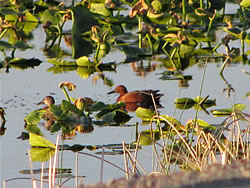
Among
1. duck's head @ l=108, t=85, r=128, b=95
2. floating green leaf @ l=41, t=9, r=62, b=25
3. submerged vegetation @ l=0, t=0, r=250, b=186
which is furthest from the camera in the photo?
floating green leaf @ l=41, t=9, r=62, b=25

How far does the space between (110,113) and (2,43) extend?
3.05 meters

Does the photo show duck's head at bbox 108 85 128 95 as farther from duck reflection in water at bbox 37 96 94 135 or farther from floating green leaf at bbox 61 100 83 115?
floating green leaf at bbox 61 100 83 115

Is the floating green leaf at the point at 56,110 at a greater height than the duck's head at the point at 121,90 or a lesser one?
greater

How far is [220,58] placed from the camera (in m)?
9.71

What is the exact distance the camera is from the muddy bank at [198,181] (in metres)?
1.80

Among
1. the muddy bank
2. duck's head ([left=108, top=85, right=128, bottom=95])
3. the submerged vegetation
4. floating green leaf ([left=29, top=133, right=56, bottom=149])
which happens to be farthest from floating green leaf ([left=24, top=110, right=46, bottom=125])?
the muddy bank

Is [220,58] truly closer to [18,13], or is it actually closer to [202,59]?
[202,59]

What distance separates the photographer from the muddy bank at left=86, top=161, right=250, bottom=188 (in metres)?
1.80

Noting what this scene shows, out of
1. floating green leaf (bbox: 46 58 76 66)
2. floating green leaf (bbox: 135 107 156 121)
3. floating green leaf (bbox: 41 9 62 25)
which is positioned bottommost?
floating green leaf (bbox: 46 58 76 66)

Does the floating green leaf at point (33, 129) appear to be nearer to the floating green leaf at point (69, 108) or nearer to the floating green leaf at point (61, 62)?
the floating green leaf at point (69, 108)

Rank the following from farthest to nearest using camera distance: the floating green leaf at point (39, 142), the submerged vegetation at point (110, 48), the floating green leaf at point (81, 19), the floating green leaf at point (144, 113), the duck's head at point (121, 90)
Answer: the floating green leaf at point (81, 19)
the duck's head at point (121, 90)
the submerged vegetation at point (110, 48)
the floating green leaf at point (144, 113)
the floating green leaf at point (39, 142)

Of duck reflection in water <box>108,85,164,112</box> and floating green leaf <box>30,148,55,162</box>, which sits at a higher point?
floating green leaf <box>30,148,55,162</box>

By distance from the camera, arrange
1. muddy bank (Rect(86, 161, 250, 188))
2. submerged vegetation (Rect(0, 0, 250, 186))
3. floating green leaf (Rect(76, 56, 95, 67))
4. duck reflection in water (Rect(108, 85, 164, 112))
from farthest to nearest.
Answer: floating green leaf (Rect(76, 56, 95, 67)) < duck reflection in water (Rect(108, 85, 164, 112)) < submerged vegetation (Rect(0, 0, 250, 186)) < muddy bank (Rect(86, 161, 250, 188))

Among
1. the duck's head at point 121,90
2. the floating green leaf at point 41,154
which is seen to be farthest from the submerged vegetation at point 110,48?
the duck's head at point 121,90
